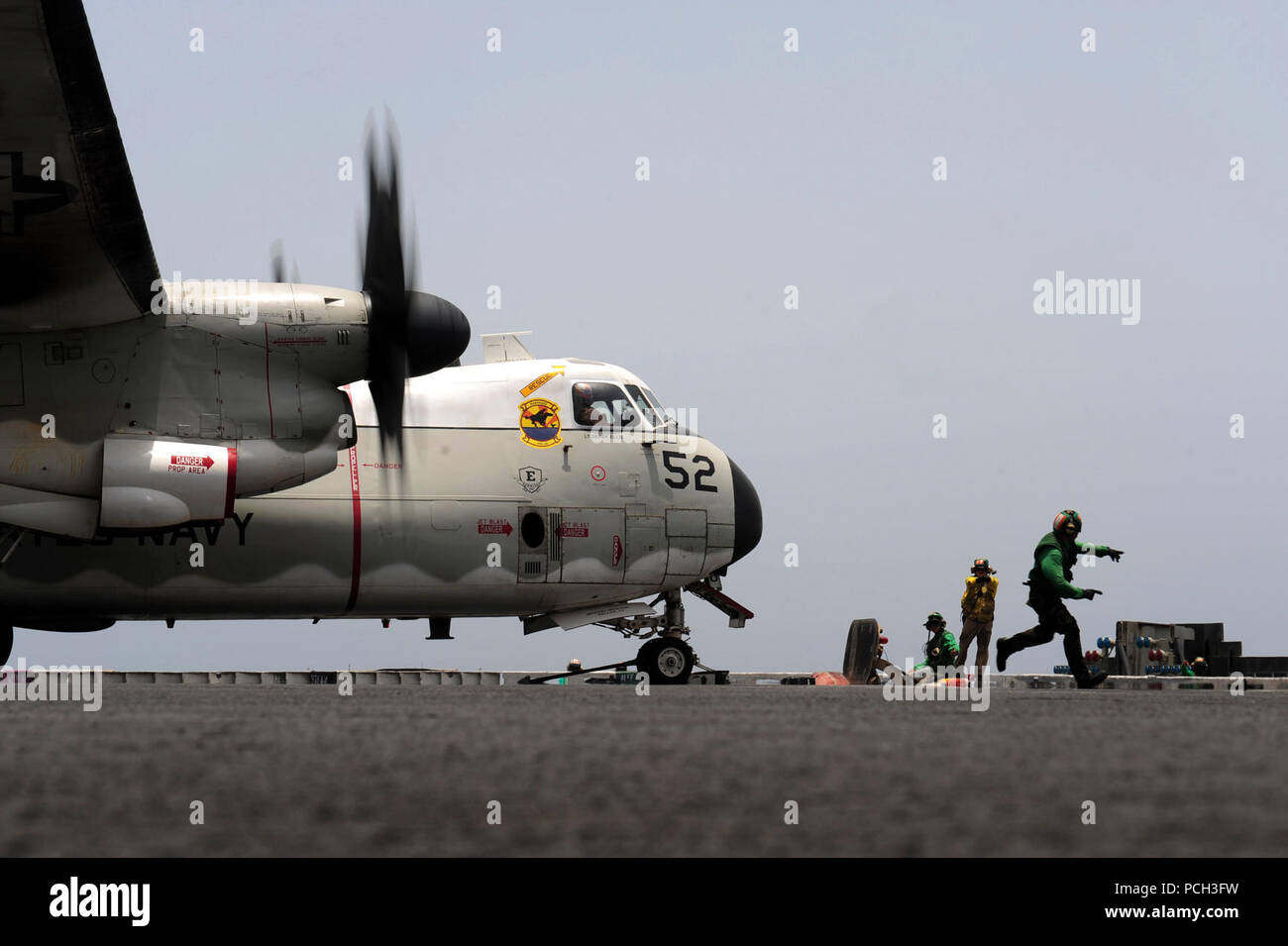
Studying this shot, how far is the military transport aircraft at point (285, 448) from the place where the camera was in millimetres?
12211

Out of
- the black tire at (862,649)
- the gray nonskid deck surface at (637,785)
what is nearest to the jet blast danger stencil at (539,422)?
the black tire at (862,649)

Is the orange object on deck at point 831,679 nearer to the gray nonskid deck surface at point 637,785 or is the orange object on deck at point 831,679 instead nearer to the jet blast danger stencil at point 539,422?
the jet blast danger stencil at point 539,422

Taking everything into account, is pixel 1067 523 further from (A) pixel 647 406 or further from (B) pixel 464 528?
(B) pixel 464 528

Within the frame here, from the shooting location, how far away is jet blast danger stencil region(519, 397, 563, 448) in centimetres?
1744

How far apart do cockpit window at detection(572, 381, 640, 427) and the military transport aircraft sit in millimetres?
27

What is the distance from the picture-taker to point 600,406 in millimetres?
17781

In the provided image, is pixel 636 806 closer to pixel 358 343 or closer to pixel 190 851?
pixel 190 851

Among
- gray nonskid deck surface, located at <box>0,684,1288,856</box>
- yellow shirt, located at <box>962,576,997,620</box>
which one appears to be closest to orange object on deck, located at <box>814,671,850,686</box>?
yellow shirt, located at <box>962,576,997,620</box>

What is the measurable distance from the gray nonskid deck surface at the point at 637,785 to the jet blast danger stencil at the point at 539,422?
951 cm

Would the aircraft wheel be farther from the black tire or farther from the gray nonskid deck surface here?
the gray nonskid deck surface

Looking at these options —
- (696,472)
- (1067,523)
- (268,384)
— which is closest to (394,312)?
(268,384)

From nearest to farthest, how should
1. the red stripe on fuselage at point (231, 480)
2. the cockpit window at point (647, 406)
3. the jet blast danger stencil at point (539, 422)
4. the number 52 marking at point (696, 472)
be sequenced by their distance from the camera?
the red stripe on fuselage at point (231, 480) → the jet blast danger stencil at point (539, 422) → the number 52 marking at point (696, 472) → the cockpit window at point (647, 406)
